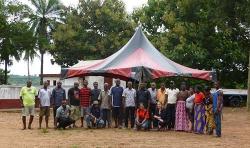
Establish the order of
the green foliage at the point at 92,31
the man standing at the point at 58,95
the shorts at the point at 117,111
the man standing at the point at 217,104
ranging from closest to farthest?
the man standing at the point at 217,104 < the man standing at the point at 58,95 < the shorts at the point at 117,111 < the green foliage at the point at 92,31

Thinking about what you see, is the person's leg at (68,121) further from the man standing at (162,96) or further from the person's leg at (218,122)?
the person's leg at (218,122)

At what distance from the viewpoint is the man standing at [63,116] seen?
59.5ft

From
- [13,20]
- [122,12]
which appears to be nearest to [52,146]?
[13,20]

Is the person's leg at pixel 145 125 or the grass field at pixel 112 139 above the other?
the person's leg at pixel 145 125

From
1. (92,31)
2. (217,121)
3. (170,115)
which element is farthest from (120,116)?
(92,31)

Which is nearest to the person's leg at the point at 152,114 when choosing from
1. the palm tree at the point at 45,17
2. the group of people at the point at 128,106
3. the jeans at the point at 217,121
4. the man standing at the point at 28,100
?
the group of people at the point at 128,106

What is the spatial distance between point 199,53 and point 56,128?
21.8 metres

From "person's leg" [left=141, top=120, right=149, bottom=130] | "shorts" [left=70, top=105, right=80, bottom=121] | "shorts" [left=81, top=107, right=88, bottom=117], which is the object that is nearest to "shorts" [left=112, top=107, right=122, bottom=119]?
"shorts" [left=81, top=107, right=88, bottom=117]

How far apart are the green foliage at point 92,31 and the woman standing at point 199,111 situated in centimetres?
3324

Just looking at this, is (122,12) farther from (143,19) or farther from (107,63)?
(107,63)

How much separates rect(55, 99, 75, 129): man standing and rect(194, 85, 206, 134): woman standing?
4.16m

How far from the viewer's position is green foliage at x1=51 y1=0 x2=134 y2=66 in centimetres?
5134

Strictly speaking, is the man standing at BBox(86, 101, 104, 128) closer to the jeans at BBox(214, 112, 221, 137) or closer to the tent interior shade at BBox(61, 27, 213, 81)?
the tent interior shade at BBox(61, 27, 213, 81)

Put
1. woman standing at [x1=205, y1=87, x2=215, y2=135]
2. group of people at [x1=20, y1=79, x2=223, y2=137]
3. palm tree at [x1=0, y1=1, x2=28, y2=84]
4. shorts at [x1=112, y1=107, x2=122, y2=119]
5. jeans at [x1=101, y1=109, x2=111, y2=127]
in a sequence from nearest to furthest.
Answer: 1. woman standing at [x1=205, y1=87, x2=215, y2=135]
2. group of people at [x1=20, y1=79, x2=223, y2=137]
3. shorts at [x1=112, y1=107, x2=122, y2=119]
4. jeans at [x1=101, y1=109, x2=111, y2=127]
5. palm tree at [x1=0, y1=1, x2=28, y2=84]
